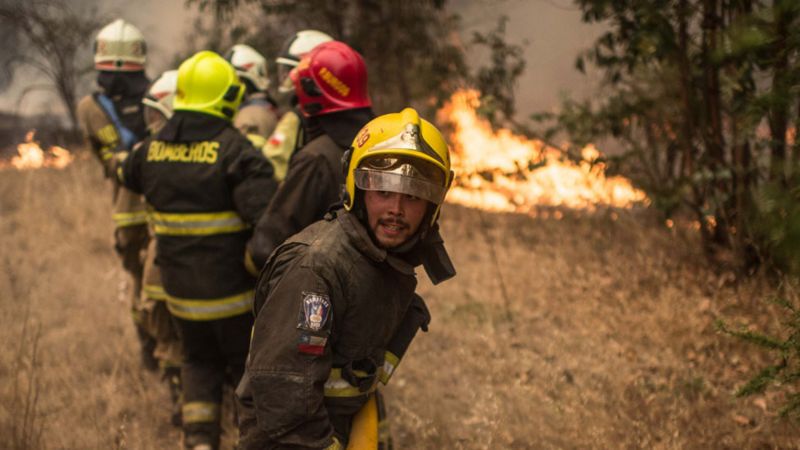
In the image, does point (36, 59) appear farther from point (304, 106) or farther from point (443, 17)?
point (304, 106)

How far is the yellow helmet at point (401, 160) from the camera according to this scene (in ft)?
8.07

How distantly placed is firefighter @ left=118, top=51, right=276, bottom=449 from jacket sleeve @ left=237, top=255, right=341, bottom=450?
142 centimetres

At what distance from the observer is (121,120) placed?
5.60 meters

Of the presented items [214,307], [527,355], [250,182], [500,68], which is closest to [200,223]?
[250,182]

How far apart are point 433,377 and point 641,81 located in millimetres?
3786

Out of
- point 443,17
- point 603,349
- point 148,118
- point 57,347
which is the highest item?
point 443,17

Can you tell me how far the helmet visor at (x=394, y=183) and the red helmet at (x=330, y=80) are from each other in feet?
3.82

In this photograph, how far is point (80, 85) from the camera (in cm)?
1462

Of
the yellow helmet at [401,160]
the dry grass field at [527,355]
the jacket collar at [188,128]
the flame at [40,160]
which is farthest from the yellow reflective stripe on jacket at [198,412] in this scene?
the flame at [40,160]

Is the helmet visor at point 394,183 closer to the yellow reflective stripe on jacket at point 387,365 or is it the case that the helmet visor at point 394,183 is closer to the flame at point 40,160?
the yellow reflective stripe on jacket at point 387,365

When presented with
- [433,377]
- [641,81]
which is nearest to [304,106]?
[433,377]

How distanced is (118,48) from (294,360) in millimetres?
4136

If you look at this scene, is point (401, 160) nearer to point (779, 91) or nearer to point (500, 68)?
point (779, 91)

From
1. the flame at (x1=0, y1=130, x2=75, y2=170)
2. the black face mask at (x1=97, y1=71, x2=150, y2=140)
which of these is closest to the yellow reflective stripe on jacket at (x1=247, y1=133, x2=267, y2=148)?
the black face mask at (x1=97, y1=71, x2=150, y2=140)
